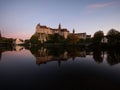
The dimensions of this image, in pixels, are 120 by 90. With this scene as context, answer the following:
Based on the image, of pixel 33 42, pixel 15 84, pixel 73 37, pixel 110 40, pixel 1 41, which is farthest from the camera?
pixel 1 41

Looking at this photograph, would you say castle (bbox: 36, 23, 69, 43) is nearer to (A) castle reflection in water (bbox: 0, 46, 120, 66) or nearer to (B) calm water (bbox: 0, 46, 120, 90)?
(A) castle reflection in water (bbox: 0, 46, 120, 66)

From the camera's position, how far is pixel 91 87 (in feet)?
33.1

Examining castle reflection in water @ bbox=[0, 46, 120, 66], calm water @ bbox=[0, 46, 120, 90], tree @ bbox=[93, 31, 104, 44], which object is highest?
tree @ bbox=[93, 31, 104, 44]

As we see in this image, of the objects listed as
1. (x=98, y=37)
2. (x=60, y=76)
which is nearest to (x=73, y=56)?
(x=60, y=76)

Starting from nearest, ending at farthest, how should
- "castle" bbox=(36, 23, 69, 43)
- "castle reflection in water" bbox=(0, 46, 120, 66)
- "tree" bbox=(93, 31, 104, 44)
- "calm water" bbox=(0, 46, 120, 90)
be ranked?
"calm water" bbox=(0, 46, 120, 90)
"castle reflection in water" bbox=(0, 46, 120, 66)
"tree" bbox=(93, 31, 104, 44)
"castle" bbox=(36, 23, 69, 43)

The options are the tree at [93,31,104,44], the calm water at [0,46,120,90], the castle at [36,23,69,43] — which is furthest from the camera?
the castle at [36,23,69,43]

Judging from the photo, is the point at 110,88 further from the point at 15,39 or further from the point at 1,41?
the point at 15,39

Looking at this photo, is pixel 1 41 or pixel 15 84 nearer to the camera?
pixel 15 84

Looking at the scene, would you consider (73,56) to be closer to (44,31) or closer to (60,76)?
(60,76)

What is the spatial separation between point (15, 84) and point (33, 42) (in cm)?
10826

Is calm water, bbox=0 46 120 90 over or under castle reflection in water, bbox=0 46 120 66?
under

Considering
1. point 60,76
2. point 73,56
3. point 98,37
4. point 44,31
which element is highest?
point 44,31

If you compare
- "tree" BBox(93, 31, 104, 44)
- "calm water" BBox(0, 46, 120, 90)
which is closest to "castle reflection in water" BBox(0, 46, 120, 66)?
"calm water" BBox(0, 46, 120, 90)

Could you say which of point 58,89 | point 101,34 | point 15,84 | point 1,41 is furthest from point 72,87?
point 1,41
